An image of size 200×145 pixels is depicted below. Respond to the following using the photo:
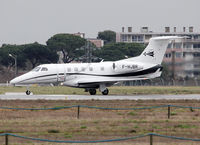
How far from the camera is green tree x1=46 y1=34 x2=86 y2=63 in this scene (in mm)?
134875

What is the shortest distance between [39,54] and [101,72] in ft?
242

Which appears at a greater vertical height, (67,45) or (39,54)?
(67,45)

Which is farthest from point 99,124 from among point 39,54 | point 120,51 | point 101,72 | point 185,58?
point 120,51

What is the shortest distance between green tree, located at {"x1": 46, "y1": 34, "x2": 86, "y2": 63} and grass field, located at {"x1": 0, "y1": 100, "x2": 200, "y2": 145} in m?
99.1

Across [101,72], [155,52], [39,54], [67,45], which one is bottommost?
[101,72]

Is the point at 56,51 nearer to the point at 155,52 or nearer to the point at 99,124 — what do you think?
the point at 155,52

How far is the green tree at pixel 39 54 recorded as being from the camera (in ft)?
403

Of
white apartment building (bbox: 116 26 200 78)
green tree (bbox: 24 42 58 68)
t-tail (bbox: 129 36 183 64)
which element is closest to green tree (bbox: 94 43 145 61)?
green tree (bbox: 24 42 58 68)

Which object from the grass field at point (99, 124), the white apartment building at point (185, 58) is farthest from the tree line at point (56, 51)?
the grass field at point (99, 124)

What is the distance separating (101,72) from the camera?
5097 centimetres

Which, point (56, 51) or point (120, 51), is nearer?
point (120, 51)

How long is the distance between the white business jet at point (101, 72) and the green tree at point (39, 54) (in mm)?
72323

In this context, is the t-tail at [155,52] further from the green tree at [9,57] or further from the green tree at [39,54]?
the green tree at [9,57]

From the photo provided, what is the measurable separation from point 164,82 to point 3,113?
218 feet
